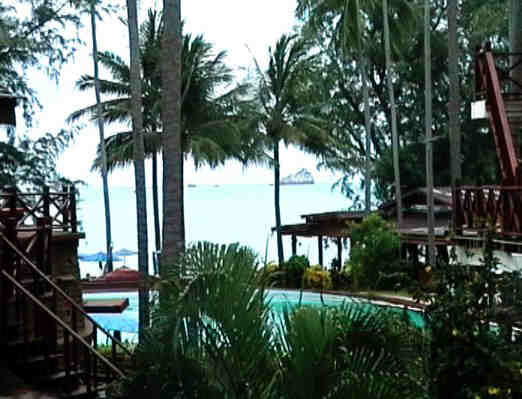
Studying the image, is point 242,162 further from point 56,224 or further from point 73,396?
point 73,396

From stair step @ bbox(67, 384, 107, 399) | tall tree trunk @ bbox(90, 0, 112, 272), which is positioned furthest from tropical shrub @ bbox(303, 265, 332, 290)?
stair step @ bbox(67, 384, 107, 399)

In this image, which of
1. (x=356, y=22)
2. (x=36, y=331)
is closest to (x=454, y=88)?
(x=356, y=22)

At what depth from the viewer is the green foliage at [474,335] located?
129 inches

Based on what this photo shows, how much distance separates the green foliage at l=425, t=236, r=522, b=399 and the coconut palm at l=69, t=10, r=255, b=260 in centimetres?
1735

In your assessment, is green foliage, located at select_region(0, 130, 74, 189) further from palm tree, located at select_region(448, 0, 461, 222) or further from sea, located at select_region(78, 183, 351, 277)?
sea, located at select_region(78, 183, 351, 277)

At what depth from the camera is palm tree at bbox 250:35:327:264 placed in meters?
22.5

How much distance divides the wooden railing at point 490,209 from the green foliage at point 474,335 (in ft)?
9.58

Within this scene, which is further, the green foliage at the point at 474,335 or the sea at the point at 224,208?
the sea at the point at 224,208

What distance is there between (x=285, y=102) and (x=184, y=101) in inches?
138

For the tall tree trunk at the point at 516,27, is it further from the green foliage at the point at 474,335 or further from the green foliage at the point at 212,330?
the green foliage at the point at 212,330

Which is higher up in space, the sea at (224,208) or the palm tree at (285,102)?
the palm tree at (285,102)

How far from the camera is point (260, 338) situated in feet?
9.07

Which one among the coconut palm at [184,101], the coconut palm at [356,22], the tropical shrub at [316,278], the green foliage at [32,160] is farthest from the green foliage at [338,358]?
the coconut palm at [184,101]

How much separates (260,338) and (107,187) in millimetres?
18479
